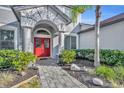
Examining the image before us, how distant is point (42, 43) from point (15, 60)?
21.3 feet

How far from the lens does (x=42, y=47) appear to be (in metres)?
14.9

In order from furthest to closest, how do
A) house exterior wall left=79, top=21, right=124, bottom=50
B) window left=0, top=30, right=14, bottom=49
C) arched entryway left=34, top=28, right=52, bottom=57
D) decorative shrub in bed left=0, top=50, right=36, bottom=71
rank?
arched entryway left=34, top=28, right=52, bottom=57 → window left=0, top=30, right=14, bottom=49 → house exterior wall left=79, top=21, right=124, bottom=50 → decorative shrub in bed left=0, top=50, right=36, bottom=71

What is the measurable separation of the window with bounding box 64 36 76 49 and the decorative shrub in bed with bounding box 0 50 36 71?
7000 mm

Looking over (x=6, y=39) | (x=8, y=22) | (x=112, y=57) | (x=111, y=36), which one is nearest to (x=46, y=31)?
(x=8, y=22)

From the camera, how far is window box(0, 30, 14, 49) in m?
13.2

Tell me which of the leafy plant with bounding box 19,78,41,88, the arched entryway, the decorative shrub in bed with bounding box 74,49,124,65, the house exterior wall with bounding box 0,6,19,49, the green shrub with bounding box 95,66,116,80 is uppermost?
the house exterior wall with bounding box 0,6,19,49

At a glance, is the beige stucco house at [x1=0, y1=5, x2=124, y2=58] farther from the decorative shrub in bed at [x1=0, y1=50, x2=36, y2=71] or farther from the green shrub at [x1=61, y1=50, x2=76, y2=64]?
the decorative shrub in bed at [x1=0, y1=50, x2=36, y2=71]

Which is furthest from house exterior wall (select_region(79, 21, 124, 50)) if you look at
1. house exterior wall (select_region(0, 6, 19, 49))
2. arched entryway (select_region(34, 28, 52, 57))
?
house exterior wall (select_region(0, 6, 19, 49))

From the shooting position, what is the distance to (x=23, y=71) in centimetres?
864

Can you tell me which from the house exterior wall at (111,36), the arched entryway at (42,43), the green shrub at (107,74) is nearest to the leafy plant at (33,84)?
the green shrub at (107,74)

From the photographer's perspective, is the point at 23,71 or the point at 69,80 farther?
the point at 23,71

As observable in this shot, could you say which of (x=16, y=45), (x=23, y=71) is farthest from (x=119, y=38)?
(x=16, y=45)
